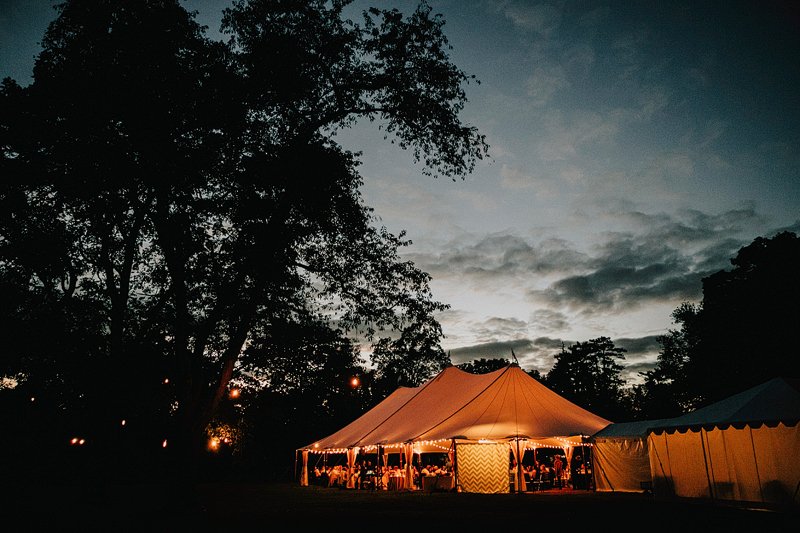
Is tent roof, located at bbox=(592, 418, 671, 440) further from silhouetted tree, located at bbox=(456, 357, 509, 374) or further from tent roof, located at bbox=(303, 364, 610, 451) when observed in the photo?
silhouetted tree, located at bbox=(456, 357, 509, 374)

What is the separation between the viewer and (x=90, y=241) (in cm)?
1045

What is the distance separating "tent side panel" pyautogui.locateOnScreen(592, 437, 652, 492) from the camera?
13875 mm

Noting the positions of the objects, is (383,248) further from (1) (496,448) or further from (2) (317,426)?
(2) (317,426)

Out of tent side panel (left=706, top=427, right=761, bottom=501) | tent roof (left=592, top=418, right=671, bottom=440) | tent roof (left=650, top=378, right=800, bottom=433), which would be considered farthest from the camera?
tent roof (left=592, top=418, right=671, bottom=440)

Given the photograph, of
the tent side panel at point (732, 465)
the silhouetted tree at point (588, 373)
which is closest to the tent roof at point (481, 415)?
the tent side panel at point (732, 465)

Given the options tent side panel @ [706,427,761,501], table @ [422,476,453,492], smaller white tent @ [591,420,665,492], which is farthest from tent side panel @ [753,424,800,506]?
table @ [422,476,453,492]

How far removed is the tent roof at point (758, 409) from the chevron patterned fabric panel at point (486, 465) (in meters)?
Result: 4.89

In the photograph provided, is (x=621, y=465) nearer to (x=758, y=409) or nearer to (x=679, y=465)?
(x=679, y=465)

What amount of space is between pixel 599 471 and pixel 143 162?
48.3ft

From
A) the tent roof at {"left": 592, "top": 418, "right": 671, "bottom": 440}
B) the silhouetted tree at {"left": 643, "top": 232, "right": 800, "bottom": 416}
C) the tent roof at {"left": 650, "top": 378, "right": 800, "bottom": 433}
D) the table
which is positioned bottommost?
the table

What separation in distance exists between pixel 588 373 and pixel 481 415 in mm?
54219

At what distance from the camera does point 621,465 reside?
14.5m

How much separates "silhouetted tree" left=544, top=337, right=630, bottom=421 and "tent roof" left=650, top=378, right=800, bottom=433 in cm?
4732

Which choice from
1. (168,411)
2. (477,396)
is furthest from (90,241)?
(168,411)
